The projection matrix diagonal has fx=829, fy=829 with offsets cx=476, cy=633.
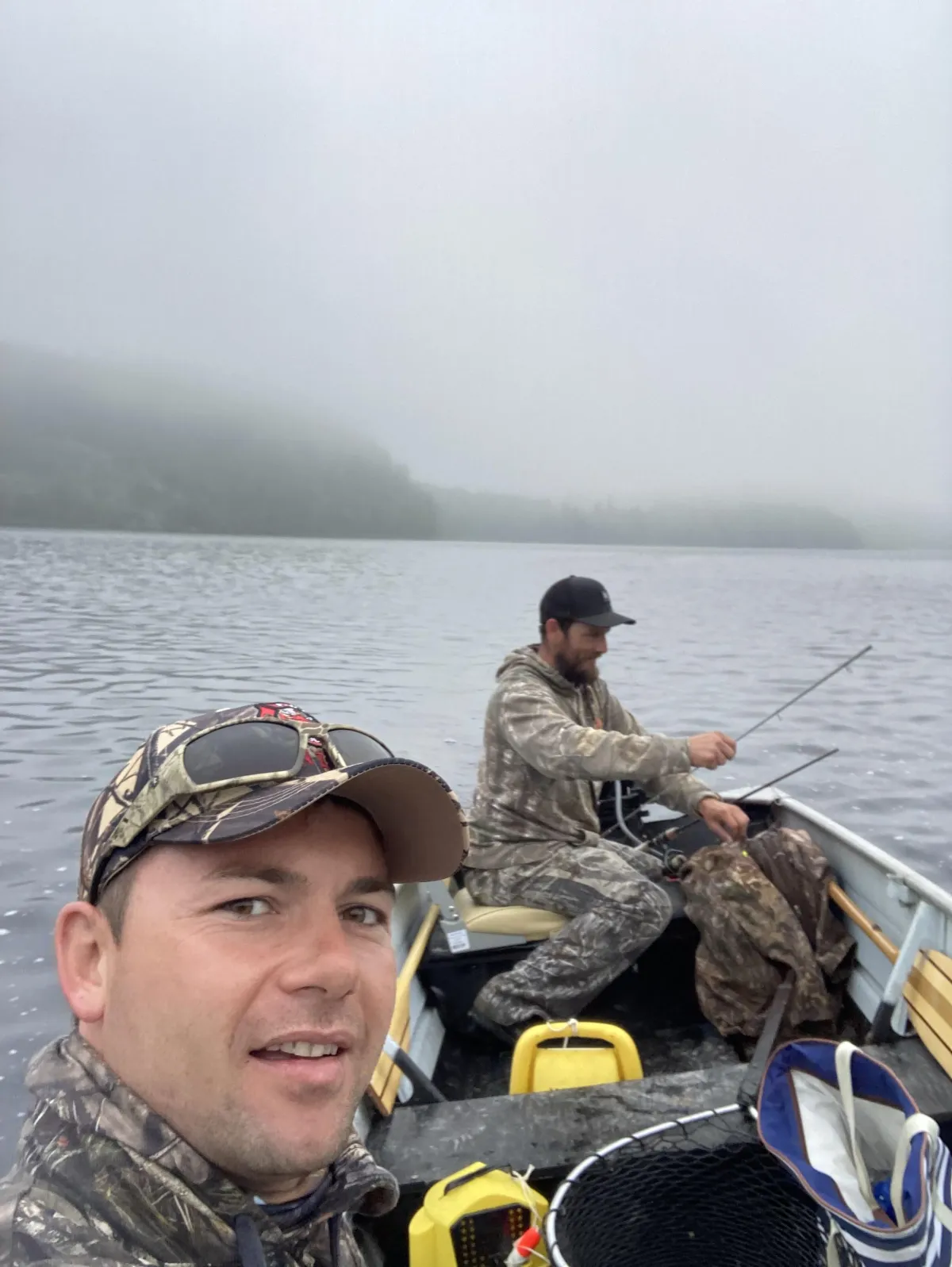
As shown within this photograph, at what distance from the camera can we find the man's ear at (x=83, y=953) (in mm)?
1186

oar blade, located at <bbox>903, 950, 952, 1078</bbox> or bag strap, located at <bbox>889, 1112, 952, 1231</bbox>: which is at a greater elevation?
bag strap, located at <bbox>889, 1112, 952, 1231</bbox>

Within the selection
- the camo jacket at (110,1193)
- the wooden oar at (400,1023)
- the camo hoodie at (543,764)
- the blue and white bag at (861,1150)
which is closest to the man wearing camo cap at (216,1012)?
the camo jacket at (110,1193)

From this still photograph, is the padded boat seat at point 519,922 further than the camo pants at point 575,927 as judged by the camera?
Yes

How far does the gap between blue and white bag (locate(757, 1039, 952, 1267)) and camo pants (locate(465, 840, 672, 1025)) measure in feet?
5.63

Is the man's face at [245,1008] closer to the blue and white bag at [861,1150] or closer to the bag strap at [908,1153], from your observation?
the blue and white bag at [861,1150]

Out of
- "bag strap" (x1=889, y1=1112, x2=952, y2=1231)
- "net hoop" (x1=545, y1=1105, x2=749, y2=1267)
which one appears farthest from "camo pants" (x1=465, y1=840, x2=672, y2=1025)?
"bag strap" (x1=889, y1=1112, x2=952, y2=1231)

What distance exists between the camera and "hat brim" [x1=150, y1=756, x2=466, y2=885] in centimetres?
116

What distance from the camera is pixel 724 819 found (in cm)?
432

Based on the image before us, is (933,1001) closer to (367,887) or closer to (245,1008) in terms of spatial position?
(367,887)

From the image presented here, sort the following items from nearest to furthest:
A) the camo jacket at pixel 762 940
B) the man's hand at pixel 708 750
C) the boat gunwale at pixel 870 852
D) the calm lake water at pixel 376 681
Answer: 1. the boat gunwale at pixel 870 852
2. the camo jacket at pixel 762 940
3. the man's hand at pixel 708 750
4. the calm lake water at pixel 376 681

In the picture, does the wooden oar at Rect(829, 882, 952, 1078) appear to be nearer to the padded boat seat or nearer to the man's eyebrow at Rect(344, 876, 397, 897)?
the padded boat seat

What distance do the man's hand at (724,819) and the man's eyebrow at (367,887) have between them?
10.5ft

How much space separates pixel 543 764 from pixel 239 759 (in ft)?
9.42

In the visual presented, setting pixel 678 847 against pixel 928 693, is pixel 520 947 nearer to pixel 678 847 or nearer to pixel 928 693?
pixel 678 847
